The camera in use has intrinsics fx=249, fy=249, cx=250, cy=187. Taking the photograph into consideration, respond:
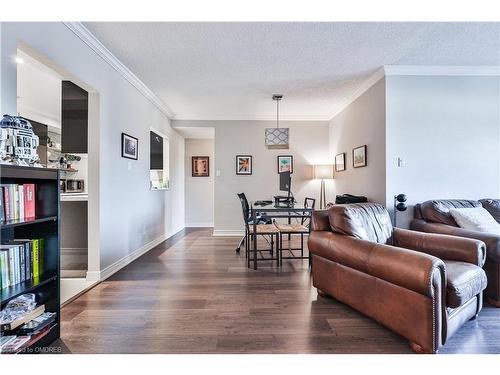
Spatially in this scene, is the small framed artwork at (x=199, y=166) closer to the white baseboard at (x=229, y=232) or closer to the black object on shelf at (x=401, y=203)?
the white baseboard at (x=229, y=232)

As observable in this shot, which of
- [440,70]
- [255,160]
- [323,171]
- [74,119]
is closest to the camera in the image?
[74,119]

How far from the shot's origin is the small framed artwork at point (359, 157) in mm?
3730

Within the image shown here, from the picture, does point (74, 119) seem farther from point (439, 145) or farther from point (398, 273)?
point (439, 145)

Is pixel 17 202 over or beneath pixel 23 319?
over

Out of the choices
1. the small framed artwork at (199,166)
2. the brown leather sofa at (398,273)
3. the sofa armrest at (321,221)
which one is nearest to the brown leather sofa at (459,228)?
the brown leather sofa at (398,273)

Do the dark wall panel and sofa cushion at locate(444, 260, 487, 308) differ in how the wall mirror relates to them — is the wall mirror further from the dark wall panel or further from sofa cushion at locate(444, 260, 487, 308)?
sofa cushion at locate(444, 260, 487, 308)

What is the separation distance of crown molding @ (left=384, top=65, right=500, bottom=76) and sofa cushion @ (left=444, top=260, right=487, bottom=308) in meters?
2.43

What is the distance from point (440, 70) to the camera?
10.3 feet

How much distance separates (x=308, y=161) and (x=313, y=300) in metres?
3.69

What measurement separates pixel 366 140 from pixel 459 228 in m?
1.69

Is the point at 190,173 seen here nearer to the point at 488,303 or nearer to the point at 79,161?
the point at 79,161

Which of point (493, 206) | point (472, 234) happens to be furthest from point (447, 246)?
point (493, 206)

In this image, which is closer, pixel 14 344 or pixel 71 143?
pixel 14 344

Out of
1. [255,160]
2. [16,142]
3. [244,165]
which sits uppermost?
[255,160]
